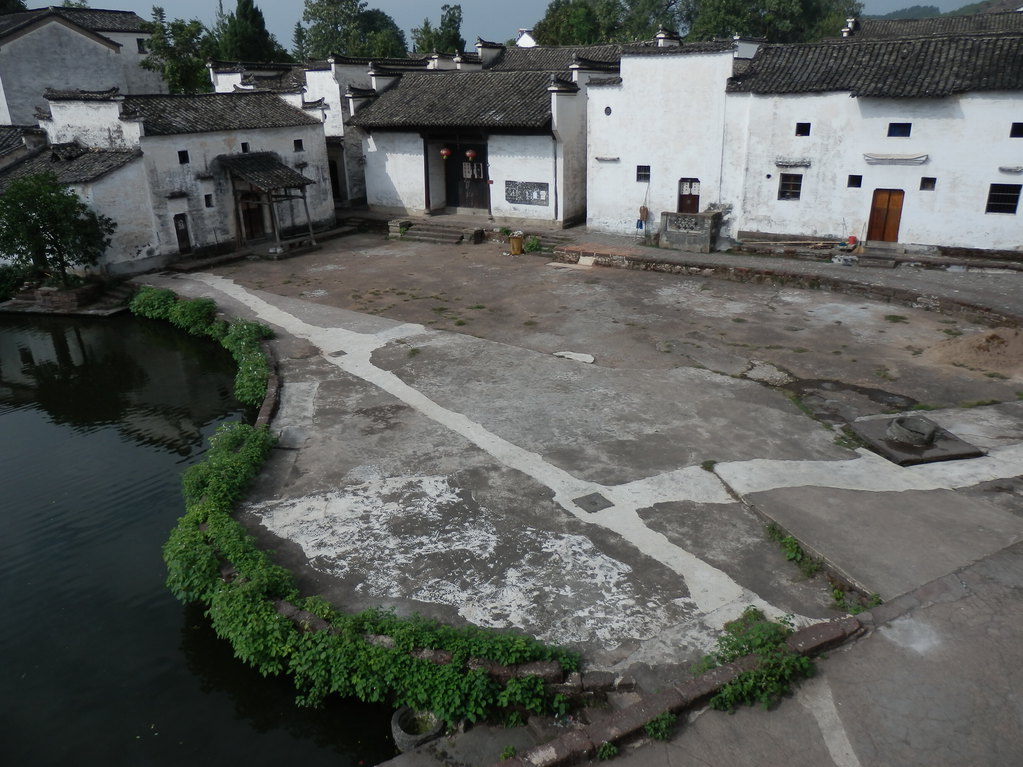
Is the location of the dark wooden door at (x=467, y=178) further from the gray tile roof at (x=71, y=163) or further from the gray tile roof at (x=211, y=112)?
the gray tile roof at (x=71, y=163)

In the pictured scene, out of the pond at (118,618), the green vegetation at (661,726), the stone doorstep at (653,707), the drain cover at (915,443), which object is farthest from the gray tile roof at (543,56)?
the green vegetation at (661,726)

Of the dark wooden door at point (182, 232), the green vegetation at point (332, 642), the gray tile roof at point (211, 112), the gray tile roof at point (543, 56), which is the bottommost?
the green vegetation at point (332, 642)

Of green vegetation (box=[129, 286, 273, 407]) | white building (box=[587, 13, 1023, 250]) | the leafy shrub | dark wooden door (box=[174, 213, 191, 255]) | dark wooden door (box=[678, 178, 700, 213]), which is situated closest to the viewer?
green vegetation (box=[129, 286, 273, 407])

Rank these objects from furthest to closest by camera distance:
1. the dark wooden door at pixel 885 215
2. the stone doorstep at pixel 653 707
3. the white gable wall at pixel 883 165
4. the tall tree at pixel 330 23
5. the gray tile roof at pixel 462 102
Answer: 1. the tall tree at pixel 330 23
2. the gray tile roof at pixel 462 102
3. the dark wooden door at pixel 885 215
4. the white gable wall at pixel 883 165
5. the stone doorstep at pixel 653 707

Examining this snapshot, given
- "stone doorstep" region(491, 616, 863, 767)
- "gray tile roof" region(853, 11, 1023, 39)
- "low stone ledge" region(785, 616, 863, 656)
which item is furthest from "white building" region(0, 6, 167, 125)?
"low stone ledge" region(785, 616, 863, 656)

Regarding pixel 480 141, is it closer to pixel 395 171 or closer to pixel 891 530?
pixel 395 171

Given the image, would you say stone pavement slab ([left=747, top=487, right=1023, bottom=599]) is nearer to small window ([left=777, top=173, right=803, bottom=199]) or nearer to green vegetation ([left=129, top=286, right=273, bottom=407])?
green vegetation ([left=129, top=286, right=273, bottom=407])
